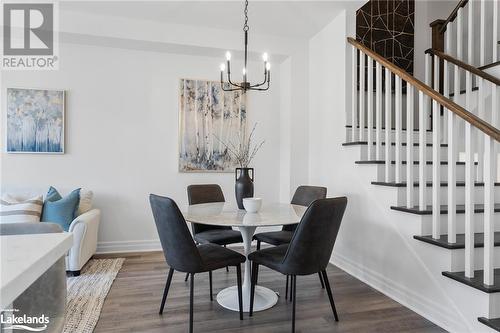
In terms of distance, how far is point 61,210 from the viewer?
3.16 metres

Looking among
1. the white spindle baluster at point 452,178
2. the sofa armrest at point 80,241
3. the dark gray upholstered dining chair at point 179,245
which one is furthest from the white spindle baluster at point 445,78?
the sofa armrest at point 80,241

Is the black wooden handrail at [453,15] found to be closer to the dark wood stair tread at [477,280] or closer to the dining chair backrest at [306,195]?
the dining chair backrest at [306,195]

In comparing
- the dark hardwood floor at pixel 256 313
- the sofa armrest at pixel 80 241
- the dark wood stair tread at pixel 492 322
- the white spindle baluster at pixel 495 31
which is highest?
the white spindle baluster at pixel 495 31

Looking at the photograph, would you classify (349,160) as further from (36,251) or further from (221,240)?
(36,251)

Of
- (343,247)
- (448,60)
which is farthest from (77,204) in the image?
(448,60)

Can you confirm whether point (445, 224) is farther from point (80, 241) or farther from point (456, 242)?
point (80, 241)

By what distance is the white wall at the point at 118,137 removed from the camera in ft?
12.1

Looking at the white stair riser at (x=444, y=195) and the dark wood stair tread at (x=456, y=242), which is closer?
the dark wood stair tread at (x=456, y=242)

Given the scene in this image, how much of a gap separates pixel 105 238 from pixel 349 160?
9.71 feet

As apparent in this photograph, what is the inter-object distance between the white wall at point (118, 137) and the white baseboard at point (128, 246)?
1 cm

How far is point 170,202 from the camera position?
6.43ft

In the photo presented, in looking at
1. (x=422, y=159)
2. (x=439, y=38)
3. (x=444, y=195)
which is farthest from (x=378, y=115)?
(x=439, y=38)

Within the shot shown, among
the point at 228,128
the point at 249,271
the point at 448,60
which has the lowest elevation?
the point at 249,271

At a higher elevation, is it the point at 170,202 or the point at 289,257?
the point at 170,202
